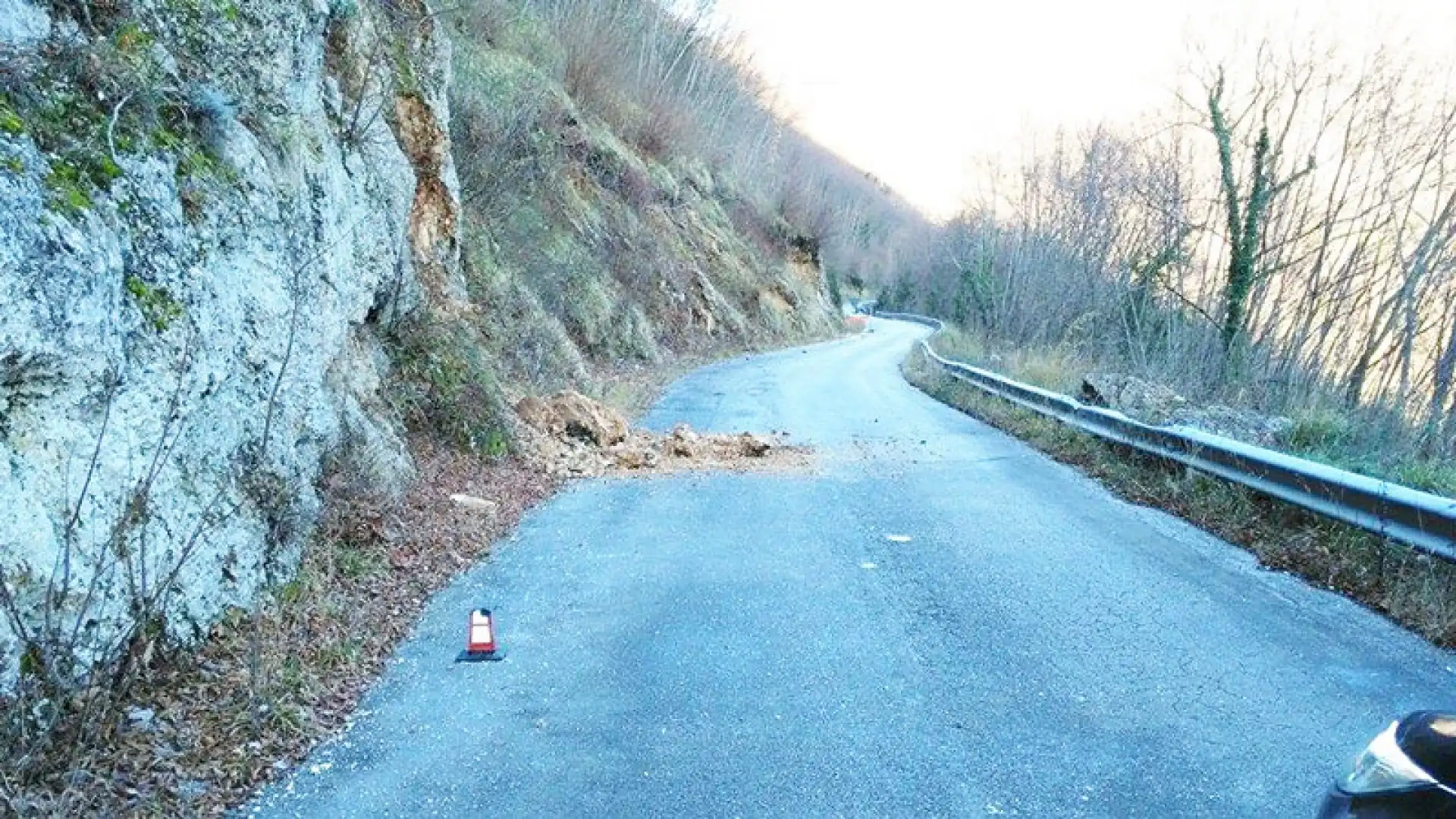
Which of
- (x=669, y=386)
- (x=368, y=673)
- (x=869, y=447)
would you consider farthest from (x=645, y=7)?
(x=368, y=673)

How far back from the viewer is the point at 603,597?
5.98 meters

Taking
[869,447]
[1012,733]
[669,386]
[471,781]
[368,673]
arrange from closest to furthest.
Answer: [471,781] < [1012,733] < [368,673] < [869,447] < [669,386]

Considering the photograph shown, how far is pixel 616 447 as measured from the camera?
11555 mm

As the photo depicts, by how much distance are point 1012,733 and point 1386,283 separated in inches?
1071

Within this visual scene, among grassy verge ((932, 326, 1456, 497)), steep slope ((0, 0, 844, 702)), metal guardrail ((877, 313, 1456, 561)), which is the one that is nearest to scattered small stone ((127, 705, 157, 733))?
steep slope ((0, 0, 844, 702))

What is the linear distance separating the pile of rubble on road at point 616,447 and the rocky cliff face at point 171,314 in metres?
2.79

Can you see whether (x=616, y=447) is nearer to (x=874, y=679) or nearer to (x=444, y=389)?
(x=444, y=389)

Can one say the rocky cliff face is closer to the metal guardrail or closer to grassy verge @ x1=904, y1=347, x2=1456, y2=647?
grassy verge @ x1=904, y1=347, x2=1456, y2=647

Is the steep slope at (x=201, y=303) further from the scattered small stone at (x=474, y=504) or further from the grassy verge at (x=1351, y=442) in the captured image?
the grassy verge at (x=1351, y=442)

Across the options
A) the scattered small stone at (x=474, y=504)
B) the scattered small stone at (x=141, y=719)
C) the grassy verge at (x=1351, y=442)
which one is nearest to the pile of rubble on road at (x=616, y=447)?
the scattered small stone at (x=474, y=504)

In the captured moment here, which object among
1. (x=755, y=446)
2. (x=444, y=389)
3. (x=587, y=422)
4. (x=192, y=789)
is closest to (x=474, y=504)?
(x=444, y=389)

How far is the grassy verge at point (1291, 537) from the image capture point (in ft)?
17.8

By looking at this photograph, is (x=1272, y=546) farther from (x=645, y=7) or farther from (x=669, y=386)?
(x=645, y=7)

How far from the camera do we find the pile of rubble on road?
10.5 metres
